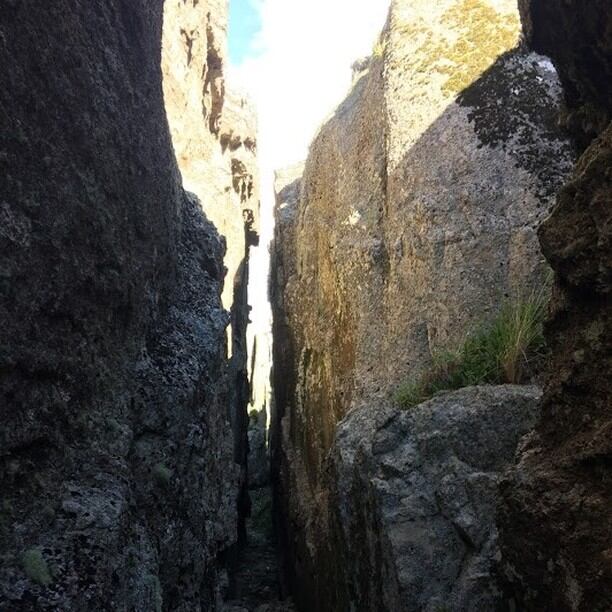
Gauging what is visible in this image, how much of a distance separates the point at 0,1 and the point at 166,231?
2709 millimetres

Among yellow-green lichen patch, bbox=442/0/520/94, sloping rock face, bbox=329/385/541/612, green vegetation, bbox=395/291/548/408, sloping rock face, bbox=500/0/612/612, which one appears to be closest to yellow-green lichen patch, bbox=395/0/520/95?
yellow-green lichen patch, bbox=442/0/520/94

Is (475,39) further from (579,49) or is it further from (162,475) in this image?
(162,475)

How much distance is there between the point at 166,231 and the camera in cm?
594

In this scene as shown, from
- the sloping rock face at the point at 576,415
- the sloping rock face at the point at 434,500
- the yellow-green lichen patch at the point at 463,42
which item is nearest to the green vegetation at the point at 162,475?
the sloping rock face at the point at 434,500

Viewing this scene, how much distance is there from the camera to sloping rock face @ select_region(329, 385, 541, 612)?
15.9 feet

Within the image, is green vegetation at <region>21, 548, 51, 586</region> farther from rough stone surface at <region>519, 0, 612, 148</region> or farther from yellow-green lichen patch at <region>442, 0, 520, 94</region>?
yellow-green lichen patch at <region>442, 0, 520, 94</region>

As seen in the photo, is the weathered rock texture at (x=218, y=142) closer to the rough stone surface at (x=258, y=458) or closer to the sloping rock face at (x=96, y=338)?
the rough stone surface at (x=258, y=458)

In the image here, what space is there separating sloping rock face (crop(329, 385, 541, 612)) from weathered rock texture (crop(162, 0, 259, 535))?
834 cm

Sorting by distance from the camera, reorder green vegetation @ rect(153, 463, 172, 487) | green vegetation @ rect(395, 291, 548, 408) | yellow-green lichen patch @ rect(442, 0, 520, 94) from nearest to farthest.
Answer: green vegetation @ rect(153, 463, 172, 487) < green vegetation @ rect(395, 291, 548, 408) < yellow-green lichen patch @ rect(442, 0, 520, 94)

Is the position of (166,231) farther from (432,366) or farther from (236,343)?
(236,343)

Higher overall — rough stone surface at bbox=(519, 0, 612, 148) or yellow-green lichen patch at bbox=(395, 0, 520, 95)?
yellow-green lichen patch at bbox=(395, 0, 520, 95)

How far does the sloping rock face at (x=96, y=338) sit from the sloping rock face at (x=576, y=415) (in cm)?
222

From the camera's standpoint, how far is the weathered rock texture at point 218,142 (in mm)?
12625

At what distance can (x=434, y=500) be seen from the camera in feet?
17.2
